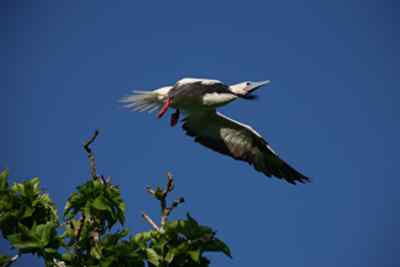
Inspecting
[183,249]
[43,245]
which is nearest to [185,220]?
[183,249]

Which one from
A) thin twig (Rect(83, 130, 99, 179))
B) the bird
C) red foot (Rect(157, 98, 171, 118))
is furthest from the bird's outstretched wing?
thin twig (Rect(83, 130, 99, 179))

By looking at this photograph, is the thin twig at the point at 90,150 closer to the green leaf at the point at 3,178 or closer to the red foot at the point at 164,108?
the green leaf at the point at 3,178

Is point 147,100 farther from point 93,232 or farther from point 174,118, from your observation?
point 93,232

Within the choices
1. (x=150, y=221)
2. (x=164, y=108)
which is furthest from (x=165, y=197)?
(x=164, y=108)

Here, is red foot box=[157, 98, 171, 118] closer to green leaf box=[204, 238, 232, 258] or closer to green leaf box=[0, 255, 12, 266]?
green leaf box=[204, 238, 232, 258]

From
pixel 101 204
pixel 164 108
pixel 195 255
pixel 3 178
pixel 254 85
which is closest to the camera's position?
pixel 195 255

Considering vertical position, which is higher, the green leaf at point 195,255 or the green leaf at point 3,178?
the green leaf at point 3,178

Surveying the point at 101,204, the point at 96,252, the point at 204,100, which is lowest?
the point at 96,252

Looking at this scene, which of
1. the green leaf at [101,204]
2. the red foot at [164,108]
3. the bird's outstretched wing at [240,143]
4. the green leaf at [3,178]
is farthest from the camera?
the bird's outstretched wing at [240,143]

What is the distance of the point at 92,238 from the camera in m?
6.46

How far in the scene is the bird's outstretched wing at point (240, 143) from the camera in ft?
37.5

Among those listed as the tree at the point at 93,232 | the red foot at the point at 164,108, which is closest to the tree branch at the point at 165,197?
the tree at the point at 93,232

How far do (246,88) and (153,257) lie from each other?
4854 mm

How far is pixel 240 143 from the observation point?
38.1 feet
